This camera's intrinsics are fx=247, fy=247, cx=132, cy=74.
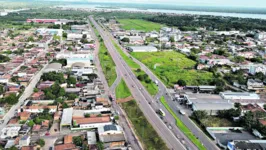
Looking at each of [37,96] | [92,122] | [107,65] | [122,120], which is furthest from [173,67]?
[92,122]

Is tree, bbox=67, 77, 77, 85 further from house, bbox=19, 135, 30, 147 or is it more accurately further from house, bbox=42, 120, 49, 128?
house, bbox=19, 135, 30, 147

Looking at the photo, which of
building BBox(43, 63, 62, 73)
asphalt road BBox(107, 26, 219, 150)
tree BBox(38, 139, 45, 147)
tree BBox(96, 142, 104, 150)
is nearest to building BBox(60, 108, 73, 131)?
tree BBox(38, 139, 45, 147)

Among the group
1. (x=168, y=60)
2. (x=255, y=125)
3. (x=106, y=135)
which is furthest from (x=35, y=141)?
(x=168, y=60)

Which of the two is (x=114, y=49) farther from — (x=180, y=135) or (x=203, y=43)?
(x=180, y=135)

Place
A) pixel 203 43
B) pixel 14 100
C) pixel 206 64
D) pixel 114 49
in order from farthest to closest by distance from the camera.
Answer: pixel 203 43
pixel 114 49
pixel 206 64
pixel 14 100

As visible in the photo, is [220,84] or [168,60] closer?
[220,84]

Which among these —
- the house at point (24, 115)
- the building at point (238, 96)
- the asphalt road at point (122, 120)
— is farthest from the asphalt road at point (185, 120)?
the house at point (24, 115)

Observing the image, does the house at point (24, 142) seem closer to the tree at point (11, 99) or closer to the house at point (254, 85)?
the tree at point (11, 99)
